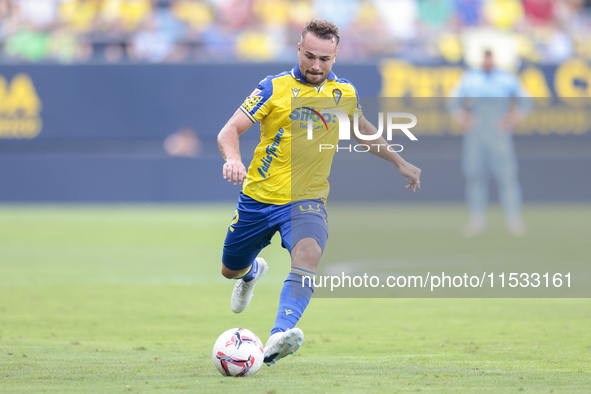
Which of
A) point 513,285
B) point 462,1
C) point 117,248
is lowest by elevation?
point 513,285

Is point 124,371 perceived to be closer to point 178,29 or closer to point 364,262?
point 364,262

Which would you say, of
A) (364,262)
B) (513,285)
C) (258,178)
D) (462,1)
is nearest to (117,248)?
(364,262)

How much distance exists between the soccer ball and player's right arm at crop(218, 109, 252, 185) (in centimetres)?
90

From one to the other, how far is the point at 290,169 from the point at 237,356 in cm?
141

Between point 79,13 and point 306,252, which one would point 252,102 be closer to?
point 306,252

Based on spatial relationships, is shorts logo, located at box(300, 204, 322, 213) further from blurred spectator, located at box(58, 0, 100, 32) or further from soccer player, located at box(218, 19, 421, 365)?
blurred spectator, located at box(58, 0, 100, 32)

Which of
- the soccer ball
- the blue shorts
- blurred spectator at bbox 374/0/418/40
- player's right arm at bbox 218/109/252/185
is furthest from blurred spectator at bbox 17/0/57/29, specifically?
the soccer ball

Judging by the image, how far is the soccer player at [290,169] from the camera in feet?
15.5

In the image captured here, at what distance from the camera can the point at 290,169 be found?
5.14 metres

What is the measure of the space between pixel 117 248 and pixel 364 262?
12.9ft

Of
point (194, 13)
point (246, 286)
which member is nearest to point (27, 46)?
point (194, 13)

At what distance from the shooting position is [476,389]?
155 inches

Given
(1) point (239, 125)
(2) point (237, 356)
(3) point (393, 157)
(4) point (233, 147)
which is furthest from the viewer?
(3) point (393, 157)

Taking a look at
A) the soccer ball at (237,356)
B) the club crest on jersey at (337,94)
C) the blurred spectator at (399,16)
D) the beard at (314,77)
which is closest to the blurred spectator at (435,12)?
the blurred spectator at (399,16)
